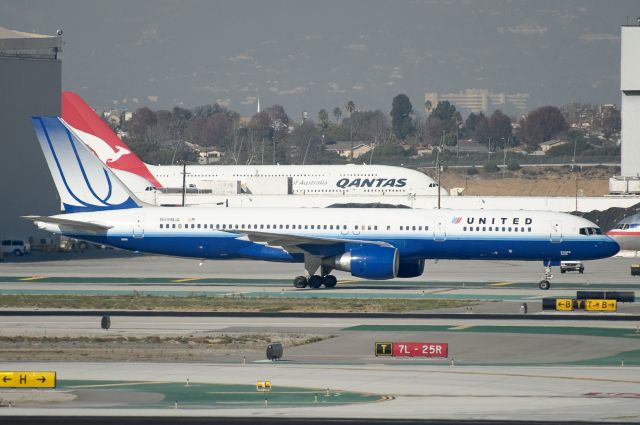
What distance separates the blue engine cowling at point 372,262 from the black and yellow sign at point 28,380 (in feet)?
94.1

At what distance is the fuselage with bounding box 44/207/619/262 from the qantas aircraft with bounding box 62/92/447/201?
55.1m

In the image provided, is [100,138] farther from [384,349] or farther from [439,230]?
[384,349]

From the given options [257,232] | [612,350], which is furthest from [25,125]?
[612,350]

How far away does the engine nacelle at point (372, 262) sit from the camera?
59031 millimetres

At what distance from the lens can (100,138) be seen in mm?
122438

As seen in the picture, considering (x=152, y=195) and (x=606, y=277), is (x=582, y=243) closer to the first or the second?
(x=606, y=277)

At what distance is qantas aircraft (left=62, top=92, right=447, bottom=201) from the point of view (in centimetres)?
12080

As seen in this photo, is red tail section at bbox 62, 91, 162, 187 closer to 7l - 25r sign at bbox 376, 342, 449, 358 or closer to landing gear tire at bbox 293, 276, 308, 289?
landing gear tire at bbox 293, 276, 308, 289

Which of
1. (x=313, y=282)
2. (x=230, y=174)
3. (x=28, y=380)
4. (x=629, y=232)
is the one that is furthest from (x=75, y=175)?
(x=230, y=174)

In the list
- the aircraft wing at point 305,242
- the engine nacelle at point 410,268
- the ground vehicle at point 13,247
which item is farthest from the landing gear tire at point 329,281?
A: the ground vehicle at point 13,247

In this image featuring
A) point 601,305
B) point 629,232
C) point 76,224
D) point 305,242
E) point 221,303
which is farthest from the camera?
point 629,232

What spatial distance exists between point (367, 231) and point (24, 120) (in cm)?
4638

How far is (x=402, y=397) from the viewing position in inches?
1230

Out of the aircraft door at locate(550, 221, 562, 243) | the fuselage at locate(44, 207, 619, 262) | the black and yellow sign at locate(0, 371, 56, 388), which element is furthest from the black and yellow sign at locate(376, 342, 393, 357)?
the aircraft door at locate(550, 221, 562, 243)
